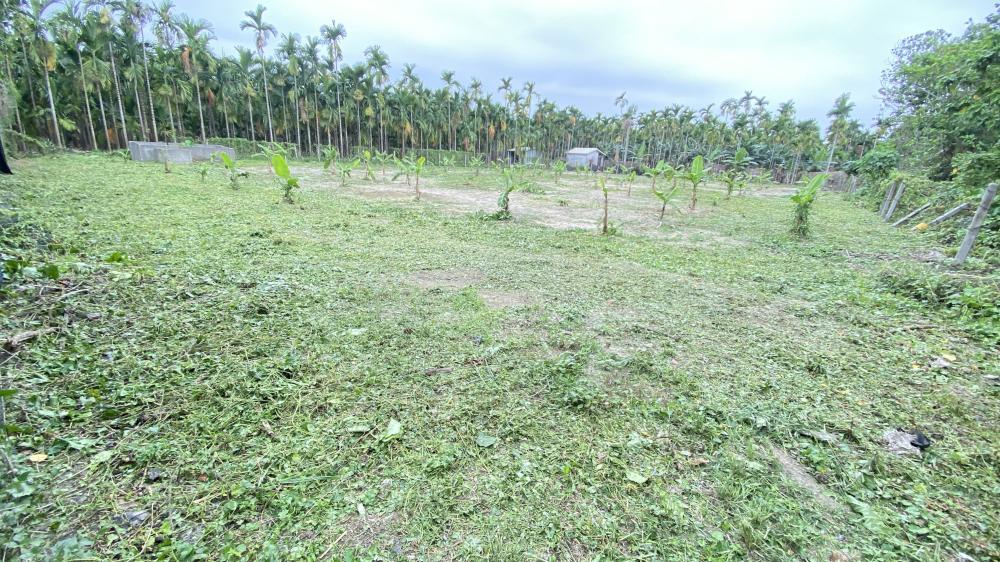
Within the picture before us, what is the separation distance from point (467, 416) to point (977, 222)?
9.17 meters

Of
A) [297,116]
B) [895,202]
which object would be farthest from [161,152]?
[895,202]

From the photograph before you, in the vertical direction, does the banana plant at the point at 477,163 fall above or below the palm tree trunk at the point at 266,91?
below

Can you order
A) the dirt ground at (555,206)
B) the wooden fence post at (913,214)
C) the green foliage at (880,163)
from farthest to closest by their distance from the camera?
1. the green foliage at (880,163)
2. the wooden fence post at (913,214)
3. the dirt ground at (555,206)

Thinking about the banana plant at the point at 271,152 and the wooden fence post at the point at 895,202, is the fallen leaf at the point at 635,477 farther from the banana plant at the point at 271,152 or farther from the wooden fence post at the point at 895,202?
the wooden fence post at the point at 895,202

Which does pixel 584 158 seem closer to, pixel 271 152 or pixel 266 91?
pixel 266 91

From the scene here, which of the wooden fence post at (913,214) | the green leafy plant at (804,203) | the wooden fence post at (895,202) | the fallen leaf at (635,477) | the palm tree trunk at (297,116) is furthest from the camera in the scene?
the palm tree trunk at (297,116)

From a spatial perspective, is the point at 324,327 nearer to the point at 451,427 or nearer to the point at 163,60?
the point at 451,427

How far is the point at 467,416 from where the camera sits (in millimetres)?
2979

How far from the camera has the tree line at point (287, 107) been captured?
76.7 ft

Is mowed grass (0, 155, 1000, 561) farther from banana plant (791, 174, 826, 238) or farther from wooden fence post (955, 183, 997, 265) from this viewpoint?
banana plant (791, 174, 826, 238)

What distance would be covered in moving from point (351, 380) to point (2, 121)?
1829cm

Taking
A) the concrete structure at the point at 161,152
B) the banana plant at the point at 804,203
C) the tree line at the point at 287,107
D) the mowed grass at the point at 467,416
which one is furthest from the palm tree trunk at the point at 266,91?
the banana plant at the point at 804,203

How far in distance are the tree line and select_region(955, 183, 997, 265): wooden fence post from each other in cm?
1477

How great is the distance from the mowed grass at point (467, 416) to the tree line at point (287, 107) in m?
17.3
